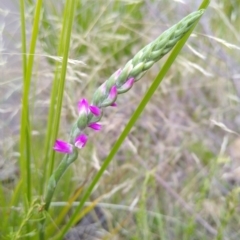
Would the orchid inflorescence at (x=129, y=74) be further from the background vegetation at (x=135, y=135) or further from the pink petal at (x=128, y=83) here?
the background vegetation at (x=135, y=135)

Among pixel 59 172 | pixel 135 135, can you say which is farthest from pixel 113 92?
pixel 135 135

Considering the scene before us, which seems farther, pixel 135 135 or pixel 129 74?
pixel 135 135

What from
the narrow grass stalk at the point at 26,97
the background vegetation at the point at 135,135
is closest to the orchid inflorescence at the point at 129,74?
the narrow grass stalk at the point at 26,97

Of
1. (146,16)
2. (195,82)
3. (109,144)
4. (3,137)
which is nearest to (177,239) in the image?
(109,144)

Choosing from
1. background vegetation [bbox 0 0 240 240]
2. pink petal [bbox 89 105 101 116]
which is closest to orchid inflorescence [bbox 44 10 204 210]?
pink petal [bbox 89 105 101 116]

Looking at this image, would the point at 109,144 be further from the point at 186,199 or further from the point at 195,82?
the point at 195,82

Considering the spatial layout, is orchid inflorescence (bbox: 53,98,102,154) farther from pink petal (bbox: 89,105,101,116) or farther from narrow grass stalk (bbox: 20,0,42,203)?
narrow grass stalk (bbox: 20,0,42,203)

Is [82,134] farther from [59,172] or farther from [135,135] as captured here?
[135,135]

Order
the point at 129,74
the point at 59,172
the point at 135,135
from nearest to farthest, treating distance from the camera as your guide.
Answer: the point at 129,74, the point at 59,172, the point at 135,135
